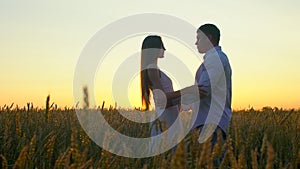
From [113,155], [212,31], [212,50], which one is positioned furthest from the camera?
[212,31]

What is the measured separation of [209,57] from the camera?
11.9 ft

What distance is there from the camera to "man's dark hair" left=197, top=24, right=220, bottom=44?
383 cm

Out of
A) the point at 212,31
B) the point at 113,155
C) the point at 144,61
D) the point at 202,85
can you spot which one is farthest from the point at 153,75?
the point at 113,155

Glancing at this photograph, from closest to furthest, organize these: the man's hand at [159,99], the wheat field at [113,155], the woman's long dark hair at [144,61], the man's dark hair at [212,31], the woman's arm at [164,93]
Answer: the wheat field at [113,155]
the woman's arm at [164,93]
the man's hand at [159,99]
the man's dark hair at [212,31]
the woman's long dark hair at [144,61]

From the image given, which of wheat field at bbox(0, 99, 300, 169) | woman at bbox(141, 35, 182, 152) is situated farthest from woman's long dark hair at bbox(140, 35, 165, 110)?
wheat field at bbox(0, 99, 300, 169)

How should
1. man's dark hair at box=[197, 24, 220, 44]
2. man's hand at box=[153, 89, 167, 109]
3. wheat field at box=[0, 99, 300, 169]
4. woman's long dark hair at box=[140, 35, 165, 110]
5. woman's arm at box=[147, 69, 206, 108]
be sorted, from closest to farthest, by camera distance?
1. wheat field at box=[0, 99, 300, 169]
2. woman's arm at box=[147, 69, 206, 108]
3. man's hand at box=[153, 89, 167, 109]
4. man's dark hair at box=[197, 24, 220, 44]
5. woman's long dark hair at box=[140, 35, 165, 110]

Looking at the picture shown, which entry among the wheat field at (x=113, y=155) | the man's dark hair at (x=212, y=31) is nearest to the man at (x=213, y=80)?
the man's dark hair at (x=212, y=31)

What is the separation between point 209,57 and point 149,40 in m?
0.66

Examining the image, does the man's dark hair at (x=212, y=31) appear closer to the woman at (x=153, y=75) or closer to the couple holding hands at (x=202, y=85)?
the couple holding hands at (x=202, y=85)

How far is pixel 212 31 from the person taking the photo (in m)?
3.84

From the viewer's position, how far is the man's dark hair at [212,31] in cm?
383

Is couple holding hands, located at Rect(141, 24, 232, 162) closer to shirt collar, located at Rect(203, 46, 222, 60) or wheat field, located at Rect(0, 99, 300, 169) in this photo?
shirt collar, located at Rect(203, 46, 222, 60)

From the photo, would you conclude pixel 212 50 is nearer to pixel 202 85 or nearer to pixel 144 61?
pixel 202 85

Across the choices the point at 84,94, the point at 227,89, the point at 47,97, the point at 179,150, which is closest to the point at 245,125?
the point at 227,89
